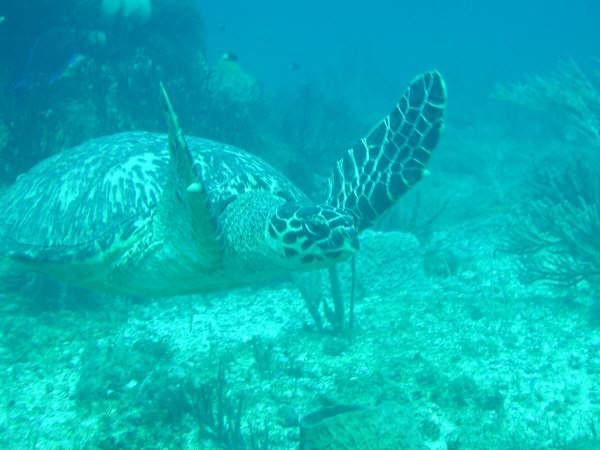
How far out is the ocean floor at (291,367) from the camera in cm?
348

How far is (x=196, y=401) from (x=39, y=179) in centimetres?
279

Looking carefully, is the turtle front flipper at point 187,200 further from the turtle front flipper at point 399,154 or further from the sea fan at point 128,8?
the sea fan at point 128,8

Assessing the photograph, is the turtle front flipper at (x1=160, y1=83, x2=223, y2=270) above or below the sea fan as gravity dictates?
below

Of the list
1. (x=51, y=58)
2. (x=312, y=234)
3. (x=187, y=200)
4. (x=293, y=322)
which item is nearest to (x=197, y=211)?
(x=187, y=200)

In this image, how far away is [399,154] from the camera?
3881mm

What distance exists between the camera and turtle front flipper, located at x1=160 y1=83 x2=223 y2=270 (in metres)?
2.51

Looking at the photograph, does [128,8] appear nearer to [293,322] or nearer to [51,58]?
[51,58]

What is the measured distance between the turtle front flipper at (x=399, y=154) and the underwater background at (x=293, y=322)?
1.48 meters

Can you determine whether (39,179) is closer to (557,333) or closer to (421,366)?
(421,366)

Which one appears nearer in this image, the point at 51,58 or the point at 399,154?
the point at 399,154

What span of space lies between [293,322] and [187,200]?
291 cm

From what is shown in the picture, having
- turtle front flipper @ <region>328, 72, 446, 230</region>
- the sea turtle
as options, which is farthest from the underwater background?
turtle front flipper @ <region>328, 72, 446, 230</region>

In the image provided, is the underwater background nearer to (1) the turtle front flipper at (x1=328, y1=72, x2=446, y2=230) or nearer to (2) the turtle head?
(2) the turtle head

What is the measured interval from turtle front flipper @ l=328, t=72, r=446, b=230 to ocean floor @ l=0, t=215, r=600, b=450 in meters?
1.43
